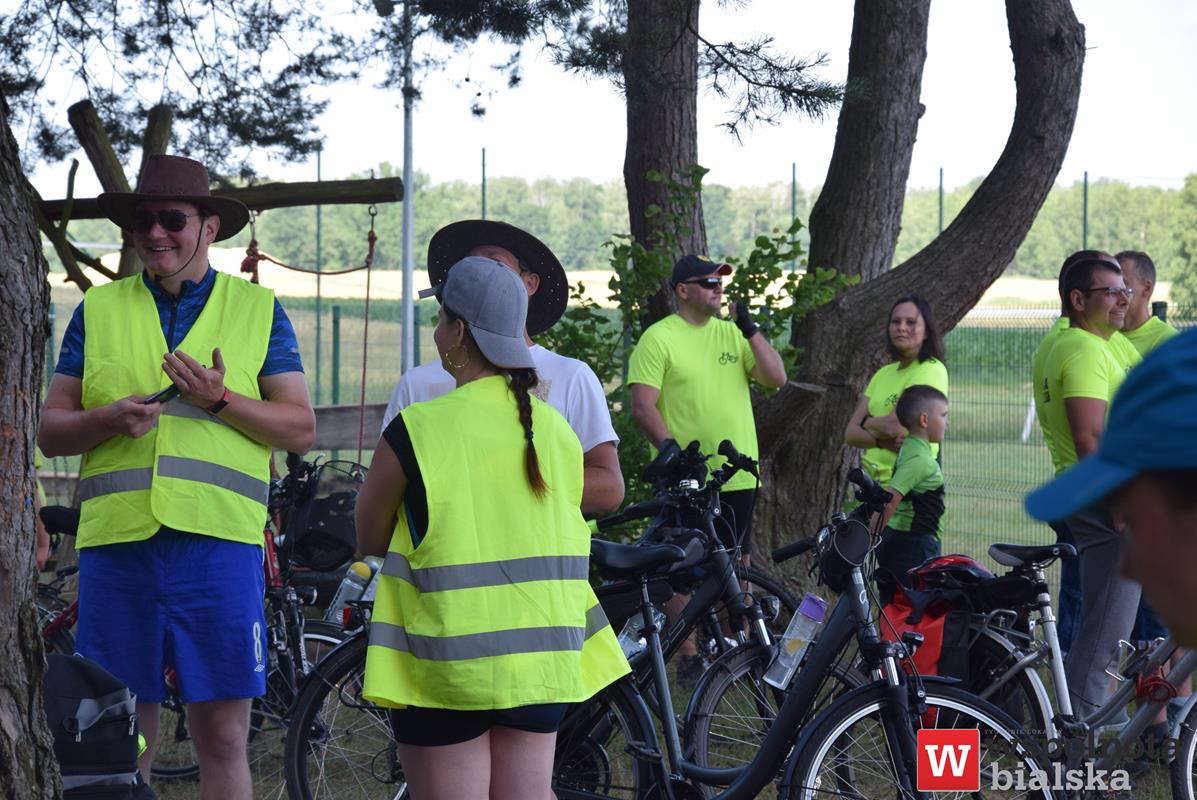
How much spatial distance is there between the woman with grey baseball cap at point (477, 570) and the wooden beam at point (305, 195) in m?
2.97

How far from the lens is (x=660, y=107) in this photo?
7.44 meters

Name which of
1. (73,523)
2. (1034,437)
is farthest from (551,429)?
(1034,437)

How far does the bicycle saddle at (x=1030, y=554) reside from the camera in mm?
4203

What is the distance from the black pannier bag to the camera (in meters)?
2.93

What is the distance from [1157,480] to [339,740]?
12.4ft

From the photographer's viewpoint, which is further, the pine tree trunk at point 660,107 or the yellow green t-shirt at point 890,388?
the pine tree trunk at point 660,107

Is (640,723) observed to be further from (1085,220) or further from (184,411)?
(1085,220)

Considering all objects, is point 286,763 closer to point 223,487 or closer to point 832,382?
point 223,487

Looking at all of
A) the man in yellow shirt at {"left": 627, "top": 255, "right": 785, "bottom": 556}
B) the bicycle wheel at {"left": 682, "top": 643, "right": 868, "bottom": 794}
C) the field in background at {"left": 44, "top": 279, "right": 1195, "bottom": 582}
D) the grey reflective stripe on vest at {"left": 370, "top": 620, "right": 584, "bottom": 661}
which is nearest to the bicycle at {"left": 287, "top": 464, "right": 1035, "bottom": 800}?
the bicycle wheel at {"left": 682, "top": 643, "right": 868, "bottom": 794}

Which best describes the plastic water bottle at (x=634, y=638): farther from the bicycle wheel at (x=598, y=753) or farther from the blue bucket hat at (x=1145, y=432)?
the blue bucket hat at (x=1145, y=432)

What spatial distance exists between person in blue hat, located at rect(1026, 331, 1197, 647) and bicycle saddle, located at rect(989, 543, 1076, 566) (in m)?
3.36

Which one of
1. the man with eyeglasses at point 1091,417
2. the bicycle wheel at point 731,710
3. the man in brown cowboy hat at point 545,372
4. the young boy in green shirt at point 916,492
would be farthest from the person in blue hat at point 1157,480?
the young boy in green shirt at point 916,492

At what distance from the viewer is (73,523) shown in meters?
5.14

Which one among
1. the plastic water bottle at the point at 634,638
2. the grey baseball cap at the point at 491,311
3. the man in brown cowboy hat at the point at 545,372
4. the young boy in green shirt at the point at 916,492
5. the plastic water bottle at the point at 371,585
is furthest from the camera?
the young boy in green shirt at the point at 916,492
